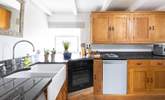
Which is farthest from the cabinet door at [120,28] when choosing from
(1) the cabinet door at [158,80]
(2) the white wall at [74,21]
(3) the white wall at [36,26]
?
(3) the white wall at [36,26]

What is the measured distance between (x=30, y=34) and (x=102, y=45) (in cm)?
215

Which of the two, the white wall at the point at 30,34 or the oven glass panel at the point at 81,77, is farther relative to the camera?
the oven glass panel at the point at 81,77

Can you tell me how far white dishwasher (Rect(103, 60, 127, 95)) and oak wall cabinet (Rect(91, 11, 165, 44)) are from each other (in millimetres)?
649

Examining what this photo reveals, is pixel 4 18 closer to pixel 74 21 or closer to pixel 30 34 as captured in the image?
pixel 30 34

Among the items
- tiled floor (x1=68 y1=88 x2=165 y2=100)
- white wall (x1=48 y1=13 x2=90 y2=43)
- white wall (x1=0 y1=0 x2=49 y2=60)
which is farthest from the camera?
white wall (x1=48 y1=13 x2=90 y2=43)

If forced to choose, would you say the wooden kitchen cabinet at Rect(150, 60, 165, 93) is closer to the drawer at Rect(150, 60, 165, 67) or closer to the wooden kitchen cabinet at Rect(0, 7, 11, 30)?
the drawer at Rect(150, 60, 165, 67)

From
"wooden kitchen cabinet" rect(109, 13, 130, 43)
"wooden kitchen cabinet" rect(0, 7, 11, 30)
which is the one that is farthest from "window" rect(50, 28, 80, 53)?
"wooden kitchen cabinet" rect(0, 7, 11, 30)

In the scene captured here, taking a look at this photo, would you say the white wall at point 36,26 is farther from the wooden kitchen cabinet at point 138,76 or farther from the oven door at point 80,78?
the wooden kitchen cabinet at point 138,76

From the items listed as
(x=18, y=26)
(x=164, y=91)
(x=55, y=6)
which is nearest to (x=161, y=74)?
(x=164, y=91)

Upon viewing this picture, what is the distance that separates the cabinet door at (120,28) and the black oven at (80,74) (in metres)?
0.99

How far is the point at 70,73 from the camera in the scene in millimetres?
4277

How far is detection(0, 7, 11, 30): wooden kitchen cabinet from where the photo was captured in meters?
2.51

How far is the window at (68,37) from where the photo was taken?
5.65 metres

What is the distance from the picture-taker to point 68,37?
5.67 metres
